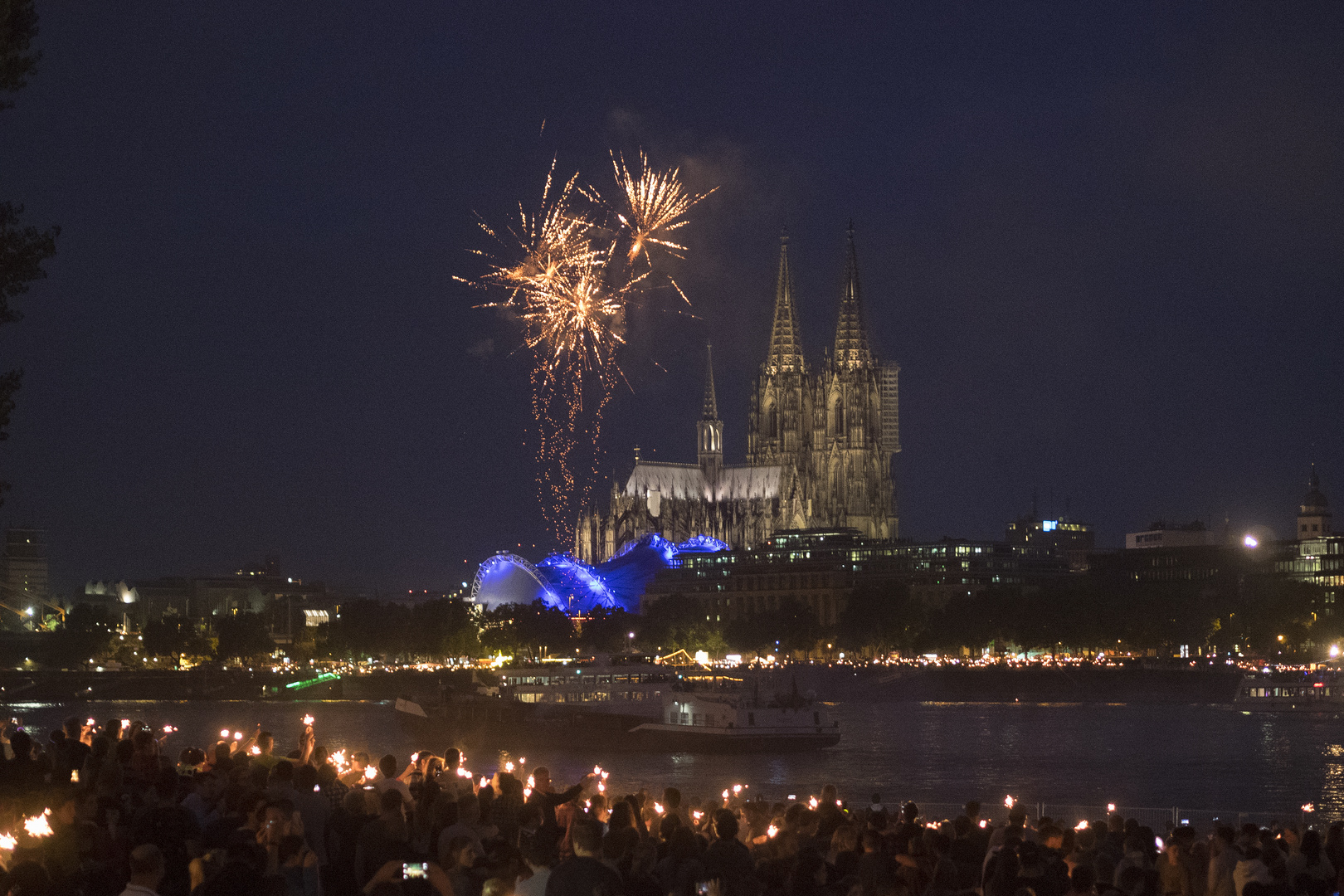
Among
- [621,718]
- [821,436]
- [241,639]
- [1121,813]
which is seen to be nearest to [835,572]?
[821,436]

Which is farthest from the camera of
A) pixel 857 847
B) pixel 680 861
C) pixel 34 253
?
pixel 34 253

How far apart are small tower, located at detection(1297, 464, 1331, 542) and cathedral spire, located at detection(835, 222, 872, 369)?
44153mm

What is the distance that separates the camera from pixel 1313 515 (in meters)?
163

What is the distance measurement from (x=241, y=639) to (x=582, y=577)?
30.5m

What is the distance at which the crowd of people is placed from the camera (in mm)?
9742

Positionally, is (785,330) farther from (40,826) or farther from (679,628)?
(40,826)

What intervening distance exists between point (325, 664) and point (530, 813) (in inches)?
5531

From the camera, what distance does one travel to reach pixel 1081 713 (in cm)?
9538

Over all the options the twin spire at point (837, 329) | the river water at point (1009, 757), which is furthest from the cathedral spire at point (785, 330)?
the river water at point (1009, 757)

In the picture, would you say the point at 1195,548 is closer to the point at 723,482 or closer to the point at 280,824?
the point at 723,482

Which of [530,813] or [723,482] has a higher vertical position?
[723,482]

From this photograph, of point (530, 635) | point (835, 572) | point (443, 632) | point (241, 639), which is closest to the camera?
point (530, 635)

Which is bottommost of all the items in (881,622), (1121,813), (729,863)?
(1121,813)

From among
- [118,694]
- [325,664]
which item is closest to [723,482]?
[325,664]
